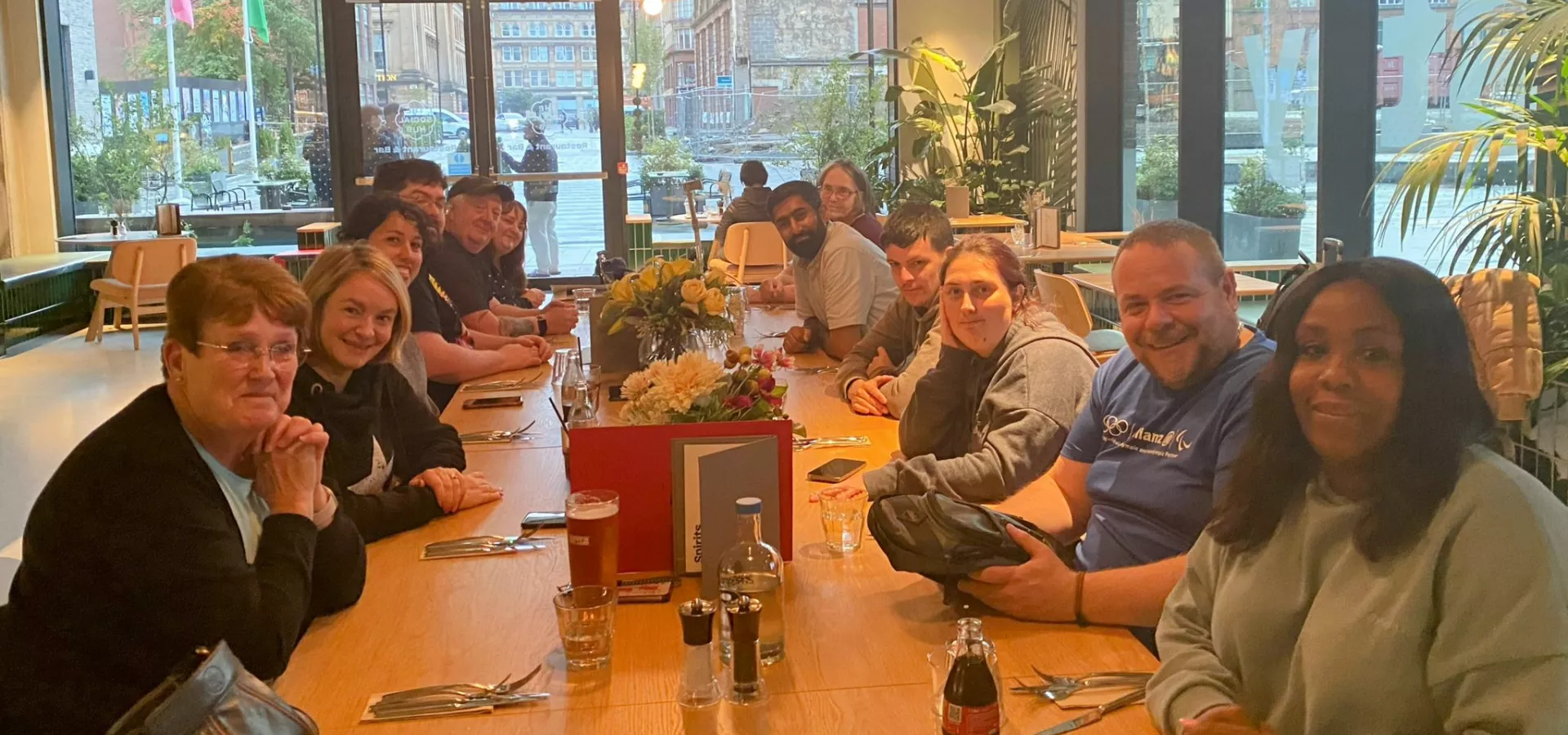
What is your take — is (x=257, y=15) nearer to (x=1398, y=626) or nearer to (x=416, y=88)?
(x=416, y=88)

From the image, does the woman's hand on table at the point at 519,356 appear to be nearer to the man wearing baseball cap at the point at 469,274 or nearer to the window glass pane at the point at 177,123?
the man wearing baseball cap at the point at 469,274

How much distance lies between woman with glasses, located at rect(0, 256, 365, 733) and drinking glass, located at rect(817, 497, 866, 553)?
87cm

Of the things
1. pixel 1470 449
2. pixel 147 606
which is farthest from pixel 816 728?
pixel 147 606

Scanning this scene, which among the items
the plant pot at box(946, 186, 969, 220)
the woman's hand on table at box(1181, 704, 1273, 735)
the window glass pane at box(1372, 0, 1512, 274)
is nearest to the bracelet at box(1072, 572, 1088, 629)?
the woman's hand on table at box(1181, 704, 1273, 735)

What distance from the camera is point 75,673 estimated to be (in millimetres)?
1935

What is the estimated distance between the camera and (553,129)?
11.1 metres

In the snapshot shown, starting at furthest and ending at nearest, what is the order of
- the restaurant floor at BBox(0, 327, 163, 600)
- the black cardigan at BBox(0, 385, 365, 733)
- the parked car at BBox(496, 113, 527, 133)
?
the parked car at BBox(496, 113, 527, 133)
the restaurant floor at BBox(0, 327, 163, 600)
the black cardigan at BBox(0, 385, 365, 733)

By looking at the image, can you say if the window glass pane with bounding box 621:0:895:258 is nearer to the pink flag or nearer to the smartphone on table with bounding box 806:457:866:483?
the pink flag

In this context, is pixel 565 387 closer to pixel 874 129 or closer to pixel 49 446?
pixel 49 446

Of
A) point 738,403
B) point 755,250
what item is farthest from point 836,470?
point 755,250

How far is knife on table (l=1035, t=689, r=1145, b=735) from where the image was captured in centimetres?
164

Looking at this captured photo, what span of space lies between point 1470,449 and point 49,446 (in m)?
7.07

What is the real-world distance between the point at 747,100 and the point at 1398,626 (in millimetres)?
10523

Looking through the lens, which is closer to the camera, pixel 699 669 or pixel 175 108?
pixel 699 669
